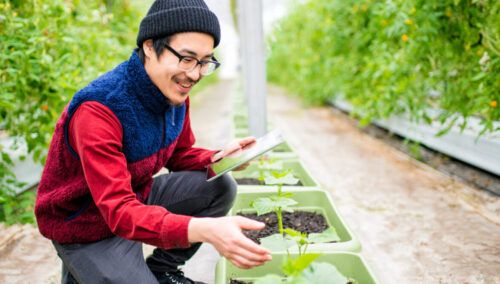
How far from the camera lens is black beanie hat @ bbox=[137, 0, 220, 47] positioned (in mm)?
1241

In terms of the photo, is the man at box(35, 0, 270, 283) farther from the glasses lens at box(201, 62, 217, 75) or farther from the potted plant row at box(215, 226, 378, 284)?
the potted plant row at box(215, 226, 378, 284)

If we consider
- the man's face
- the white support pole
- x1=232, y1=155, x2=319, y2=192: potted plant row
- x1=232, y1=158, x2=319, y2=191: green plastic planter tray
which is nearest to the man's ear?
the man's face

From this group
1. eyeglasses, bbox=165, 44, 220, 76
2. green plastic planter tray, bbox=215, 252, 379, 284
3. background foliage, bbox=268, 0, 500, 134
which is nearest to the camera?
eyeglasses, bbox=165, 44, 220, 76

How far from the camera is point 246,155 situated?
55.9 inches

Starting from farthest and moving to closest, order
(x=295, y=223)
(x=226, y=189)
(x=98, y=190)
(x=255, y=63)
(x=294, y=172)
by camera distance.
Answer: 1. (x=255, y=63)
2. (x=294, y=172)
3. (x=295, y=223)
4. (x=226, y=189)
5. (x=98, y=190)

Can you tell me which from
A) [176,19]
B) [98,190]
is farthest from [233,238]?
[176,19]

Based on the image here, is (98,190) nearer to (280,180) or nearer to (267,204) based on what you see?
(267,204)

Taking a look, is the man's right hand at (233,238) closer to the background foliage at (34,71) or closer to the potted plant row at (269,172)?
the potted plant row at (269,172)

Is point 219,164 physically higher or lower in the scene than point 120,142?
lower

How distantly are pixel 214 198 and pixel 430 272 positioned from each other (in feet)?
3.14

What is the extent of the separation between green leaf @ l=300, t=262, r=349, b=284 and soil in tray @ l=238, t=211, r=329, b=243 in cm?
70

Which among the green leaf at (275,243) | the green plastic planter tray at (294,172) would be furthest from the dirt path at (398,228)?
the green leaf at (275,243)

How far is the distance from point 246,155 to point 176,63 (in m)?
0.38

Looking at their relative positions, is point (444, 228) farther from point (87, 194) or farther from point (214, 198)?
point (87, 194)
